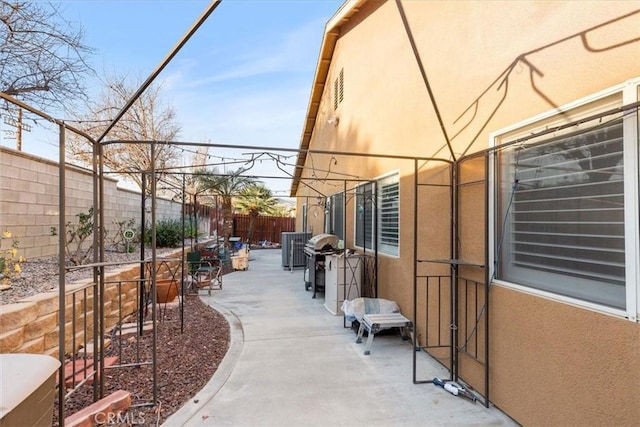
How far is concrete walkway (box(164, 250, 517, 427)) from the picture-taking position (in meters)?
2.65

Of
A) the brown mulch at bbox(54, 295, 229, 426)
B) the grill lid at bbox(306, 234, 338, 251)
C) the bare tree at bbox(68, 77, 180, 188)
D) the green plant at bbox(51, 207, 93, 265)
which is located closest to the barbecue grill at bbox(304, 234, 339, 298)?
the grill lid at bbox(306, 234, 338, 251)

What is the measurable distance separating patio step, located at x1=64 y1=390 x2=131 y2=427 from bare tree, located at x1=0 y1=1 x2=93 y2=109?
4.78m

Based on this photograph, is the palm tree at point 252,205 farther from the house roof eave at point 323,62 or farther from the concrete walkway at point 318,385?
the concrete walkway at point 318,385

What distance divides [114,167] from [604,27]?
1615 centimetres

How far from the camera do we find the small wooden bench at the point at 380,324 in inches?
160

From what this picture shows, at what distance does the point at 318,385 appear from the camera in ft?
10.5

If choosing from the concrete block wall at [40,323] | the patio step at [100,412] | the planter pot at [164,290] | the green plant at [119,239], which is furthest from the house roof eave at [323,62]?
the green plant at [119,239]

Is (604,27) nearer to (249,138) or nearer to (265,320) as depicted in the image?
(265,320)

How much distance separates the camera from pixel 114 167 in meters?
14.2

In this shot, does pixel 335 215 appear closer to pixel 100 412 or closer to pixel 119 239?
pixel 119 239

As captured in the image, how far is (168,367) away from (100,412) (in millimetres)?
1147

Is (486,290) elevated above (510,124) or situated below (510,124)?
below

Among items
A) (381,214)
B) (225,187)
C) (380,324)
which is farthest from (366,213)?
(225,187)

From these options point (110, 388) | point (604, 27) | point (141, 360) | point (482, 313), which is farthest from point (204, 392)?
point (604, 27)
